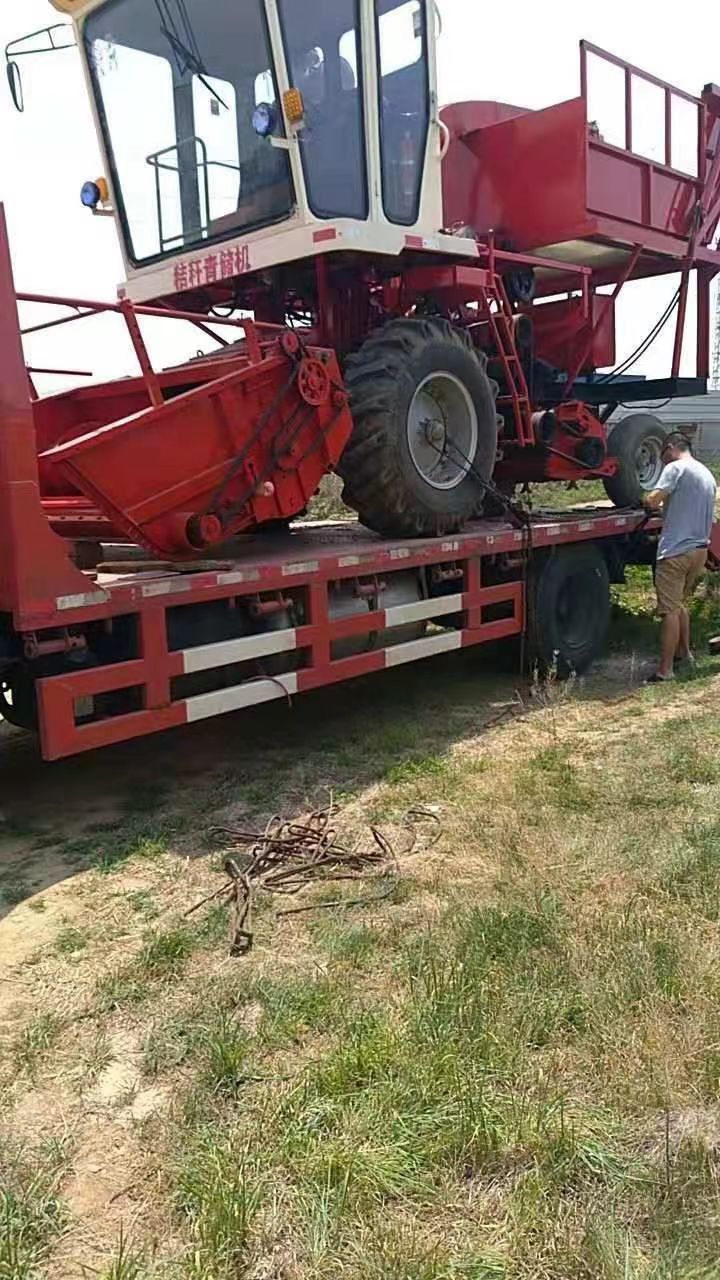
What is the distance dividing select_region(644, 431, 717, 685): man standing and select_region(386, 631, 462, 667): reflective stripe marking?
163 cm

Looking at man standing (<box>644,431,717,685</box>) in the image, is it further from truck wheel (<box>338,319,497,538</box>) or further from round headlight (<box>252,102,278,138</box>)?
round headlight (<box>252,102,278,138</box>)

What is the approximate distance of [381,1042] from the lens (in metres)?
2.74

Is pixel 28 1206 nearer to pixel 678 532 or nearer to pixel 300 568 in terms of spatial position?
pixel 300 568

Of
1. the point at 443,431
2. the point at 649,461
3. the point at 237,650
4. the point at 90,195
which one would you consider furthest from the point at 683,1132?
the point at 649,461

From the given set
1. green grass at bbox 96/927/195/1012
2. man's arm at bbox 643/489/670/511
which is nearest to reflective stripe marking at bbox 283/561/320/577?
green grass at bbox 96/927/195/1012

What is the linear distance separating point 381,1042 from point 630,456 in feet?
22.8

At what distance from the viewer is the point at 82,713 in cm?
444

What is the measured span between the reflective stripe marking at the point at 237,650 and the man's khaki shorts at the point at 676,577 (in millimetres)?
3276

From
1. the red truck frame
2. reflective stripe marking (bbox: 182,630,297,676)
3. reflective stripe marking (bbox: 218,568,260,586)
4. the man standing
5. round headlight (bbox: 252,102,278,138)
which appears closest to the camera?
the red truck frame

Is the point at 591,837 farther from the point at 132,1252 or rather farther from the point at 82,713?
the point at 132,1252

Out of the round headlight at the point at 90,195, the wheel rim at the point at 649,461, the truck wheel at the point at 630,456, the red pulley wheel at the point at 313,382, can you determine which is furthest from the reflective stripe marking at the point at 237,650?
the wheel rim at the point at 649,461

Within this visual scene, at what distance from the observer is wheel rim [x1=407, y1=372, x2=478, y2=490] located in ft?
20.9

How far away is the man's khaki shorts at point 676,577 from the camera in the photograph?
24.2 ft

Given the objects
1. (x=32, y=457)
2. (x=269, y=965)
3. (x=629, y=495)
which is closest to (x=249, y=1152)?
(x=269, y=965)
